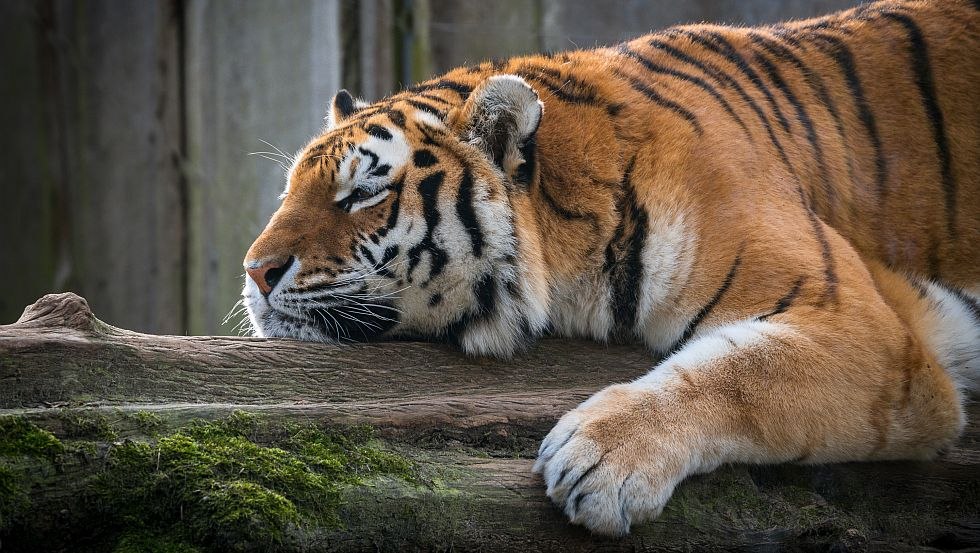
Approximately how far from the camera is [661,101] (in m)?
2.87

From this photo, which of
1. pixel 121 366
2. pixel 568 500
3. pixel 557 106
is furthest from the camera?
pixel 557 106

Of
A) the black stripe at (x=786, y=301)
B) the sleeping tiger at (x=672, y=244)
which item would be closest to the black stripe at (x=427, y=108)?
the sleeping tiger at (x=672, y=244)

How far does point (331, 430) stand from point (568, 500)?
0.55 meters

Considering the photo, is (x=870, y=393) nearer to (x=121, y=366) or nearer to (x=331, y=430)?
(x=331, y=430)

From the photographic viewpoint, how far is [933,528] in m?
2.33

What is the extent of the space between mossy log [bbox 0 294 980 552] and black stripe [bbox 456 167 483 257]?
0.31m

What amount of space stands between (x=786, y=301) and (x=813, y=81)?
1.04m

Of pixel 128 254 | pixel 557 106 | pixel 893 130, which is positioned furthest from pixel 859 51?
pixel 128 254

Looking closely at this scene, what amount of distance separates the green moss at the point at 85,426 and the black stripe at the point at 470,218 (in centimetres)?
109

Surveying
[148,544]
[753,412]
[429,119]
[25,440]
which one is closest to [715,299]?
[753,412]

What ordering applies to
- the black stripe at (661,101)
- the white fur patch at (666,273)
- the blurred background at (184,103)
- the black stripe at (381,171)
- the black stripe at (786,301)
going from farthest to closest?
the blurred background at (184,103)
the black stripe at (661,101)
the black stripe at (381,171)
the white fur patch at (666,273)
the black stripe at (786,301)

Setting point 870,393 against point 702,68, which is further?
point 702,68

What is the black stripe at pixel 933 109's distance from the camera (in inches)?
122

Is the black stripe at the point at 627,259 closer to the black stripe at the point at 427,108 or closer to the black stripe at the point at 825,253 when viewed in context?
the black stripe at the point at 825,253
